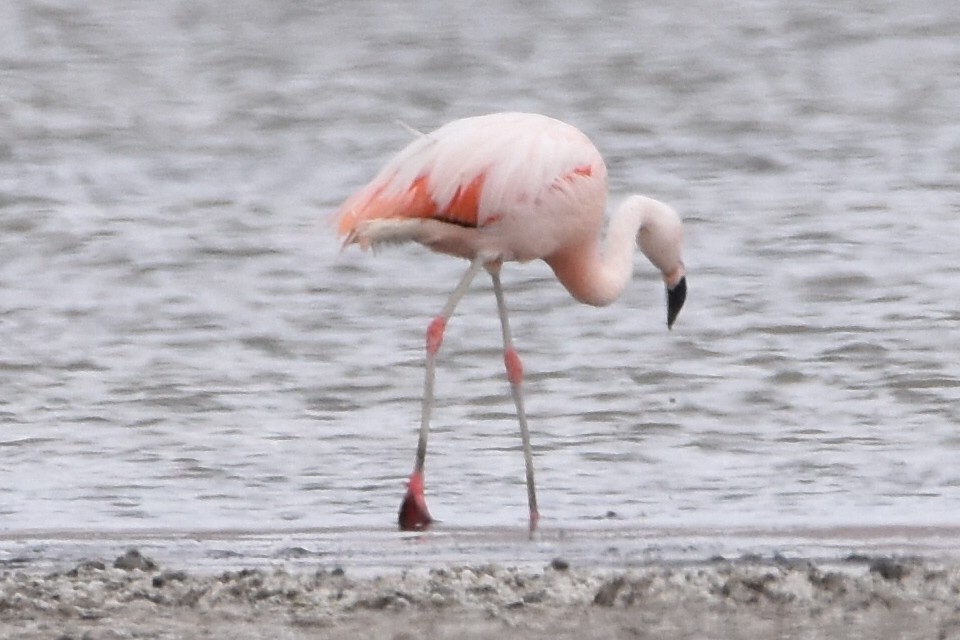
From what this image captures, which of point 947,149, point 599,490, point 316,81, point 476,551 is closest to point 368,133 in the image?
point 316,81

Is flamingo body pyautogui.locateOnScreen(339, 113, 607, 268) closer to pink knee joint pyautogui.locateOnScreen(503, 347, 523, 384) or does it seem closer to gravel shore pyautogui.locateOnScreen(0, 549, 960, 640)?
pink knee joint pyautogui.locateOnScreen(503, 347, 523, 384)

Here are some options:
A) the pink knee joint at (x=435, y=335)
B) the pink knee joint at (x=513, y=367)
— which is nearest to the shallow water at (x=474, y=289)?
the pink knee joint at (x=513, y=367)

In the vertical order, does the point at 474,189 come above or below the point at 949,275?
A: above

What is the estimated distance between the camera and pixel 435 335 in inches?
310

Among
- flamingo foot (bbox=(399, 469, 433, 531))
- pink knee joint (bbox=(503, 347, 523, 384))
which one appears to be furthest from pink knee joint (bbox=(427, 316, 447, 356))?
flamingo foot (bbox=(399, 469, 433, 531))

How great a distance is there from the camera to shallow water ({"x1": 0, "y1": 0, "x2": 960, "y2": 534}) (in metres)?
7.73

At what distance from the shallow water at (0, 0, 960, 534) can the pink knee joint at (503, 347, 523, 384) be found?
0.33 meters

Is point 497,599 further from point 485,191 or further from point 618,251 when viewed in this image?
point 618,251

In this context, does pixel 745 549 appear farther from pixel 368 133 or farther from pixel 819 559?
pixel 368 133

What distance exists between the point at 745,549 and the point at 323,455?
2.21 m

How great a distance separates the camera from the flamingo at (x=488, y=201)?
7.66m

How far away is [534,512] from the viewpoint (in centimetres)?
715

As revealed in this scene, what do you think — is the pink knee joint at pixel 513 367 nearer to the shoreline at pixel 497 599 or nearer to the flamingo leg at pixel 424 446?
the flamingo leg at pixel 424 446

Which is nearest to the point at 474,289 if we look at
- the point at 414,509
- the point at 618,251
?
the point at 618,251
